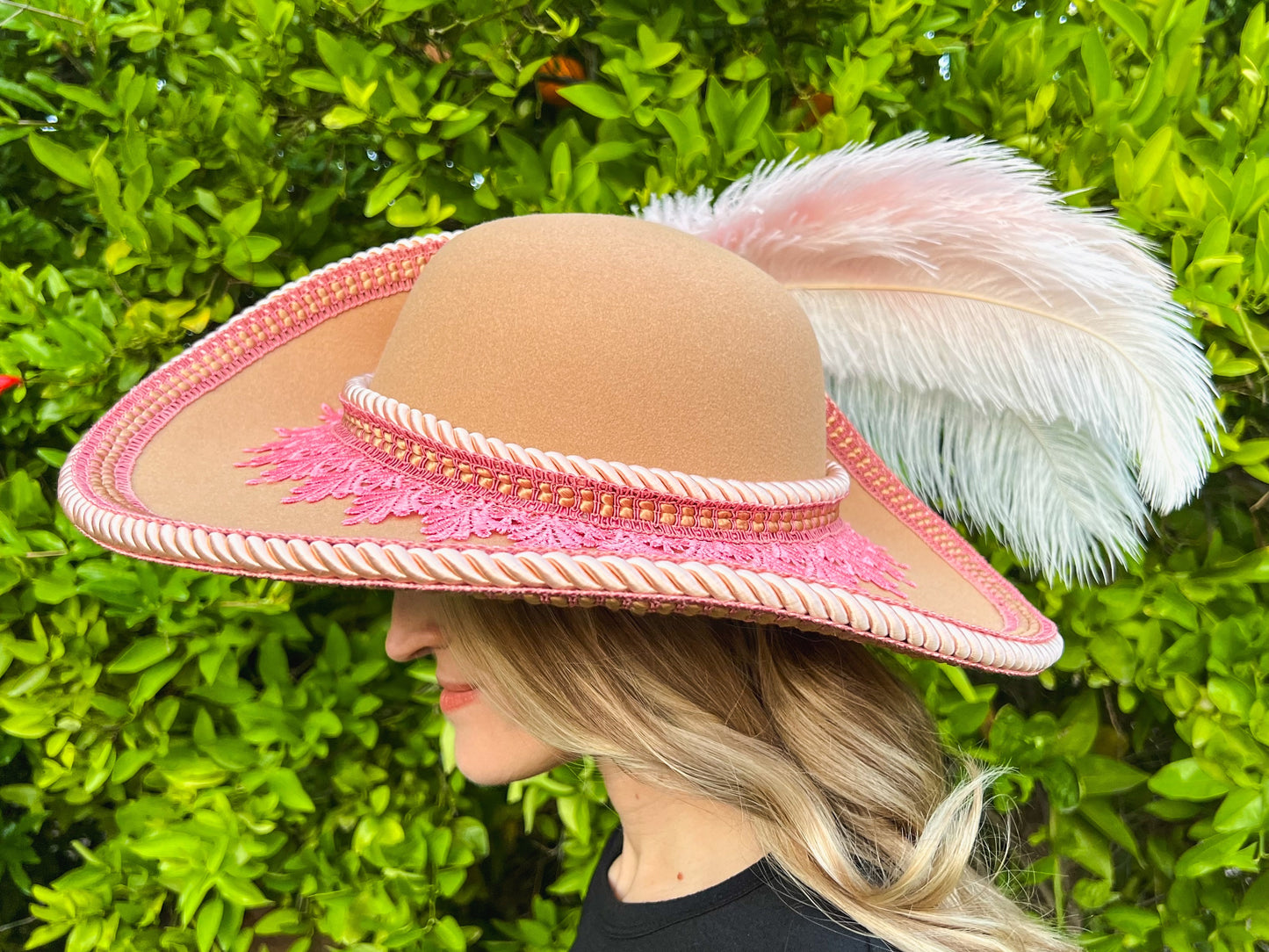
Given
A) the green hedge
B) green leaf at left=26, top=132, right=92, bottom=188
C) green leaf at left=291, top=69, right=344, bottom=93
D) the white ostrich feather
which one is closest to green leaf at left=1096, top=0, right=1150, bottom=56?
the green hedge

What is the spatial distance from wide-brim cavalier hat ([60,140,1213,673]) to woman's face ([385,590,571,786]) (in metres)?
0.24

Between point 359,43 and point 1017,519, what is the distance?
1311 millimetres

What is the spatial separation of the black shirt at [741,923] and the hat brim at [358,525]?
1.12ft

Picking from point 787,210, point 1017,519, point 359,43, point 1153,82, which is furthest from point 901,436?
point 359,43

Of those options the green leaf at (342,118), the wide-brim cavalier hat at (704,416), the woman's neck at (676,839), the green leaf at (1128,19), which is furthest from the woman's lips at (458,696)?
the green leaf at (1128,19)

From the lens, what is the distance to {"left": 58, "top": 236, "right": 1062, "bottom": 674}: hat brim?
701 mm

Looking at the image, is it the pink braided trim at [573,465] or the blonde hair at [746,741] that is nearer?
the pink braided trim at [573,465]

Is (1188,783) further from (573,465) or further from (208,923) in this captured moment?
(208,923)

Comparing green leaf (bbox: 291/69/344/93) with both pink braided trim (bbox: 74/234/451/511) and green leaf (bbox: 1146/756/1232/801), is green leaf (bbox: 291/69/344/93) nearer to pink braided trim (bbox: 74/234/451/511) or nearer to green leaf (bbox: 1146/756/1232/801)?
pink braided trim (bbox: 74/234/451/511)

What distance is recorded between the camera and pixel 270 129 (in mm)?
1375

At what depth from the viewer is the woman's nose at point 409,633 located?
1.02 m

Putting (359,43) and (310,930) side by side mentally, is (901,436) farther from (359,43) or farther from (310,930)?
(310,930)

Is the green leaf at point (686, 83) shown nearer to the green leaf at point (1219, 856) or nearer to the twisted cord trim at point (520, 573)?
the twisted cord trim at point (520, 573)

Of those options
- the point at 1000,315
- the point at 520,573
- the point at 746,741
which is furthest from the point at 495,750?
the point at 1000,315
